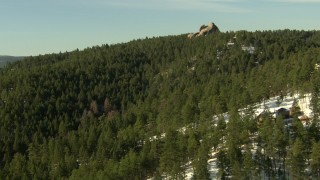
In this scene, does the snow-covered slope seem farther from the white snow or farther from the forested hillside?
the forested hillside

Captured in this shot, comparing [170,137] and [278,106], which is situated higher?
[278,106]

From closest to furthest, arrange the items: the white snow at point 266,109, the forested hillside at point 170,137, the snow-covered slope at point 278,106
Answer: the forested hillside at point 170,137 < the white snow at point 266,109 < the snow-covered slope at point 278,106

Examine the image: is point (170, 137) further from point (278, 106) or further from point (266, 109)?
point (278, 106)

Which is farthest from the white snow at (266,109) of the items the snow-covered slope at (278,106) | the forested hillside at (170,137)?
the forested hillside at (170,137)

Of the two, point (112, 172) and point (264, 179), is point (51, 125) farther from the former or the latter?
point (264, 179)

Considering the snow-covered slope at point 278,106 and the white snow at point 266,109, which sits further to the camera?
the snow-covered slope at point 278,106

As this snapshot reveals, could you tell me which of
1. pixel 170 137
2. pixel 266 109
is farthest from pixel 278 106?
pixel 170 137

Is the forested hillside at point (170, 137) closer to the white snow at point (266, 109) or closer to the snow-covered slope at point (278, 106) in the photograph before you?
the white snow at point (266, 109)

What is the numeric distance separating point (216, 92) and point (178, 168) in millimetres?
62723

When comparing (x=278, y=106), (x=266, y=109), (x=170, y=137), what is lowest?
(x=170, y=137)

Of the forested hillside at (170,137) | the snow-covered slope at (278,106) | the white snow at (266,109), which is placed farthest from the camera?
the snow-covered slope at (278,106)

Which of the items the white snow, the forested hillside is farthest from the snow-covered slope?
the forested hillside

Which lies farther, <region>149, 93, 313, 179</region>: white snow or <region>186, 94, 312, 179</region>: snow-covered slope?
<region>186, 94, 312, 179</region>: snow-covered slope

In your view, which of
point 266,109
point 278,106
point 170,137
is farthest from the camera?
point 278,106
